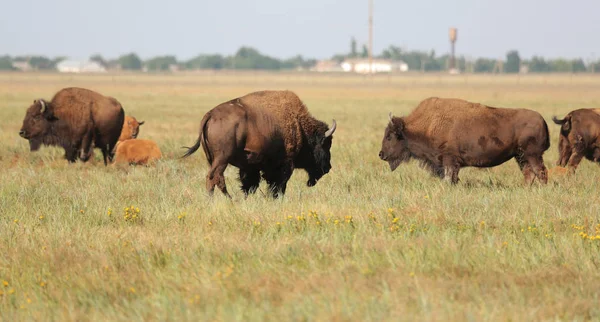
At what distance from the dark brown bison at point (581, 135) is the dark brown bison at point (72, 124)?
8.59 m

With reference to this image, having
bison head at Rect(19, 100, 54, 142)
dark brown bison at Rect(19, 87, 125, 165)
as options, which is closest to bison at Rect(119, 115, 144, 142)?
dark brown bison at Rect(19, 87, 125, 165)

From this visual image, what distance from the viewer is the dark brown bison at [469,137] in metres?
12.7

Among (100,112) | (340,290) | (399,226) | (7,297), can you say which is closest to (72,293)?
(7,297)

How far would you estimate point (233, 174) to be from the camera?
14.6 meters

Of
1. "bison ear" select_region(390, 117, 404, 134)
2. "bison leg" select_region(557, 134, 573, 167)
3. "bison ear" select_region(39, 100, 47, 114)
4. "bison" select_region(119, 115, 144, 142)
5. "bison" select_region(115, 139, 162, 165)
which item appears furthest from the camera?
"bison" select_region(119, 115, 144, 142)

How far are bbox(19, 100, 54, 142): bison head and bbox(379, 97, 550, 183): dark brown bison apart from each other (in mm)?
7363

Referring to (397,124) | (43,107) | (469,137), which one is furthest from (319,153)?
(43,107)

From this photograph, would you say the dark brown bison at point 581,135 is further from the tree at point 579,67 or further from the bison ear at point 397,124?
the tree at point 579,67

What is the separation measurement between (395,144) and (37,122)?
761 centimetres

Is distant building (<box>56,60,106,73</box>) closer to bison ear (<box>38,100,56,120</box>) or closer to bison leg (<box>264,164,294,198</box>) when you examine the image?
bison ear (<box>38,100,56,120</box>)

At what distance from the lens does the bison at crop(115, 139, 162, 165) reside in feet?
54.7

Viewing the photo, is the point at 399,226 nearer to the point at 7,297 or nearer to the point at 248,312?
the point at 248,312

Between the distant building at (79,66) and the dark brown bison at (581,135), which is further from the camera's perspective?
the distant building at (79,66)

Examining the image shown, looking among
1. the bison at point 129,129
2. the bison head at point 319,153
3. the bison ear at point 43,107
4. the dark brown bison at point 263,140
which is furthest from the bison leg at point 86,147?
the bison head at point 319,153
